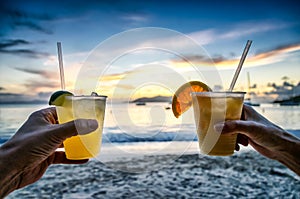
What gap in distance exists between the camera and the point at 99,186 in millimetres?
6391

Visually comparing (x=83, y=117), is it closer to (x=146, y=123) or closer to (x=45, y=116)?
(x=45, y=116)

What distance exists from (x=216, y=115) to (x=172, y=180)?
19.4 feet

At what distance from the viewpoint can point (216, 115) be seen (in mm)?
1144

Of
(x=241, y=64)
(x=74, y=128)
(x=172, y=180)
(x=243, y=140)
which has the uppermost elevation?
(x=241, y=64)

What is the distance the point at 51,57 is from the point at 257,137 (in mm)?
6619

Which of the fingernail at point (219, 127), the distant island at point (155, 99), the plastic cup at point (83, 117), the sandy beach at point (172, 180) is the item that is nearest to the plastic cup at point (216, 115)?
the fingernail at point (219, 127)

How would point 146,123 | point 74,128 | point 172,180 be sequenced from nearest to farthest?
point 74,128 < point 146,123 < point 172,180

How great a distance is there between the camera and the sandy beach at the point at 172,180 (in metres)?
6.08

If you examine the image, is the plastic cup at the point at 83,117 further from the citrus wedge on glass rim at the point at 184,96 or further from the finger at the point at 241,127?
the finger at the point at 241,127

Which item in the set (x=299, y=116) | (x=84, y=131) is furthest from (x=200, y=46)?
(x=299, y=116)

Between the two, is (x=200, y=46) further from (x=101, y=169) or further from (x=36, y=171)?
(x=101, y=169)

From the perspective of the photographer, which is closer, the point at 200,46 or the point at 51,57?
the point at 200,46

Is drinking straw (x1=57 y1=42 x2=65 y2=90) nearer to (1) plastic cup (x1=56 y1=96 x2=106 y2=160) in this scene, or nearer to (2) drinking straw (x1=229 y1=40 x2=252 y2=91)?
(1) plastic cup (x1=56 y1=96 x2=106 y2=160)

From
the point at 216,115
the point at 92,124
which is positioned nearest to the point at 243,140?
the point at 216,115
